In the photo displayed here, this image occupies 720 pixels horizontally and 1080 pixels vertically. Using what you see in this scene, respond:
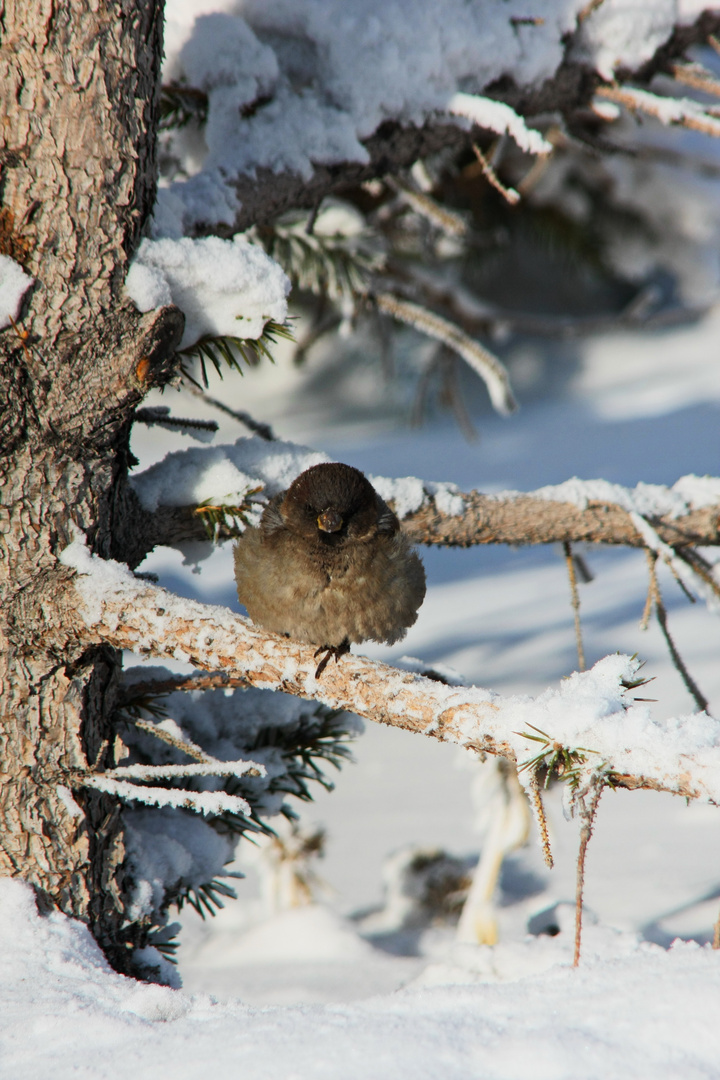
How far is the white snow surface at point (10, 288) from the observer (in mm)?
1708

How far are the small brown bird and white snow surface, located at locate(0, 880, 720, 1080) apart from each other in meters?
0.92

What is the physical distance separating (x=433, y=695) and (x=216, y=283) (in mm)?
1035

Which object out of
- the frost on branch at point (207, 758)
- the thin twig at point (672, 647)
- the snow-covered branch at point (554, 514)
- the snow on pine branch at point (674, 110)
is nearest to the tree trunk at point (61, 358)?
the frost on branch at point (207, 758)

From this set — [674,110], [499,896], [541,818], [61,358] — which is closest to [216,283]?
[61,358]

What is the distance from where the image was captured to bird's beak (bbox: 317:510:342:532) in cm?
219

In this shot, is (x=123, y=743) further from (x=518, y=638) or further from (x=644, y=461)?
(x=644, y=461)

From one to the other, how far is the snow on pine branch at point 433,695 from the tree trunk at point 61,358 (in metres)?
0.12

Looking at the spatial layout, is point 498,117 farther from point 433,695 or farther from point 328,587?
point 433,695

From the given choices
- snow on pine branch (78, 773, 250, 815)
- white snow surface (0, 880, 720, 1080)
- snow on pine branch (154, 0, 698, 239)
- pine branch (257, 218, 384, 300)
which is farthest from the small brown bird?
pine branch (257, 218, 384, 300)

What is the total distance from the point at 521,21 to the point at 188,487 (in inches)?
72.6

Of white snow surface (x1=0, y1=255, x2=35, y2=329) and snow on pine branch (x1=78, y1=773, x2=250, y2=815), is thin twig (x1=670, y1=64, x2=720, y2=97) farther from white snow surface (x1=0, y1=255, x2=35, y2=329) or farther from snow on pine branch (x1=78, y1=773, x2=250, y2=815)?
snow on pine branch (x1=78, y1=773, x2=250, y2=815)

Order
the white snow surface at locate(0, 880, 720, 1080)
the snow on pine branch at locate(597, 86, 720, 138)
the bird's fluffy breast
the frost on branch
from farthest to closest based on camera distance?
the snow on pine branch at locate(597, 86, 720, 138), the bird's fluffy breast, the frost on branch, the white snow surface at locate(0, 880, 720, 1080)

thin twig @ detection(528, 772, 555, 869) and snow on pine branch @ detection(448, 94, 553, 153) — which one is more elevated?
snow on pine branch @ detection(448, 94, 553, 153)

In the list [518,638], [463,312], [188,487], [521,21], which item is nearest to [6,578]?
[188,487]
